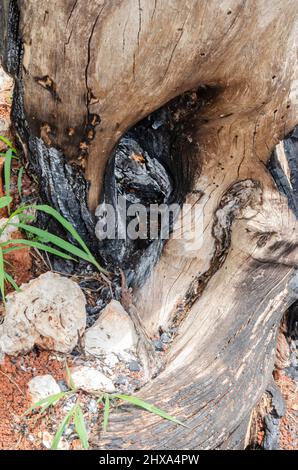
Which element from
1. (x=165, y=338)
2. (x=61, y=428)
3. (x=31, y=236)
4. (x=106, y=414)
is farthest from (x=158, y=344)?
(x=31, y=236)

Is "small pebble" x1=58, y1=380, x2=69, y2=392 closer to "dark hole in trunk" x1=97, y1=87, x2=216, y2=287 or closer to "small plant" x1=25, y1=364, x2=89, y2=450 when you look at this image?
"small plant" x1=25, y1=364, x2=89, y2=450

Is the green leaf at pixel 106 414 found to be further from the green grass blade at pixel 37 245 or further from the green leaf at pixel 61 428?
Answer: the green grass blade at pixel 37 245

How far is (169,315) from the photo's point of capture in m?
2.08

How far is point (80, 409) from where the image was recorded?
1622 mm

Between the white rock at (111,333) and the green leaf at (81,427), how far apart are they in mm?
256

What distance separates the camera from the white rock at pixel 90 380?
1.69m

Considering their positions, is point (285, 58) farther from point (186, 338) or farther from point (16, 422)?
point (16, 422)

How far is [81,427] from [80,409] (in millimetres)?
80

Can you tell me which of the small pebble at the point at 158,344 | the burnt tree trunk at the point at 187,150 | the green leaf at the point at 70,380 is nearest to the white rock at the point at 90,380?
the green leaf at the point at 70,380

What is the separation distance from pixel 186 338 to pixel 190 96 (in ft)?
3.25

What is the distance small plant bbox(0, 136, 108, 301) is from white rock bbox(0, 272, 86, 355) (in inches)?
2.9

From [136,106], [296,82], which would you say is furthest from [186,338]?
[296,82]

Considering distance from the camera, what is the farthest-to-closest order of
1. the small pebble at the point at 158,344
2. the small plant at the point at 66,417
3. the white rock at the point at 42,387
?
the small pebble at the point at 158,344 → the white rock at the point at 42,387 → the small plant at the point at 66,417

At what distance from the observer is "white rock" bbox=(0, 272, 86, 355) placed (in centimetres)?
168
